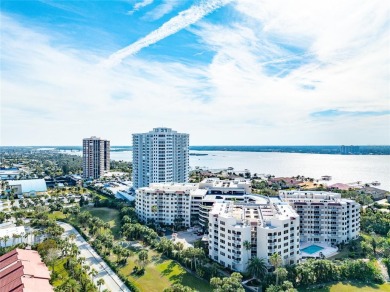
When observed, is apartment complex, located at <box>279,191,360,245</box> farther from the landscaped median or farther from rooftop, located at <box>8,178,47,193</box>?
rooftop, located at <box>8,178,47,193</box>

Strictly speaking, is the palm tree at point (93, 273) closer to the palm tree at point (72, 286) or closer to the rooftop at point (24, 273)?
the palm tree at point (72, 286)

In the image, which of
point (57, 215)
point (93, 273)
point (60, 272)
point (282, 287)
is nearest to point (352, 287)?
point (282, 287)

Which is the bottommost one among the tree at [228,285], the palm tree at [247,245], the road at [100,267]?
→ the road at [100,267]

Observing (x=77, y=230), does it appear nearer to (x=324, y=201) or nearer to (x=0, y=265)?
(x=0, y=265)

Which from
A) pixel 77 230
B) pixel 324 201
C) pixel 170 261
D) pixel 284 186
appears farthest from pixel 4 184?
pixel 324 201

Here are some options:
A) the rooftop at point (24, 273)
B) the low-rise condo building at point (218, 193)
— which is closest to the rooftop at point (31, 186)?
the low-rise condo building at point (218, 193)

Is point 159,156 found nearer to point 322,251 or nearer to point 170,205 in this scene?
point 170,205

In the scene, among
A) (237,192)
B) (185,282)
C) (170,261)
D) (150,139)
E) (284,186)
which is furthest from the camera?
(284,186)
